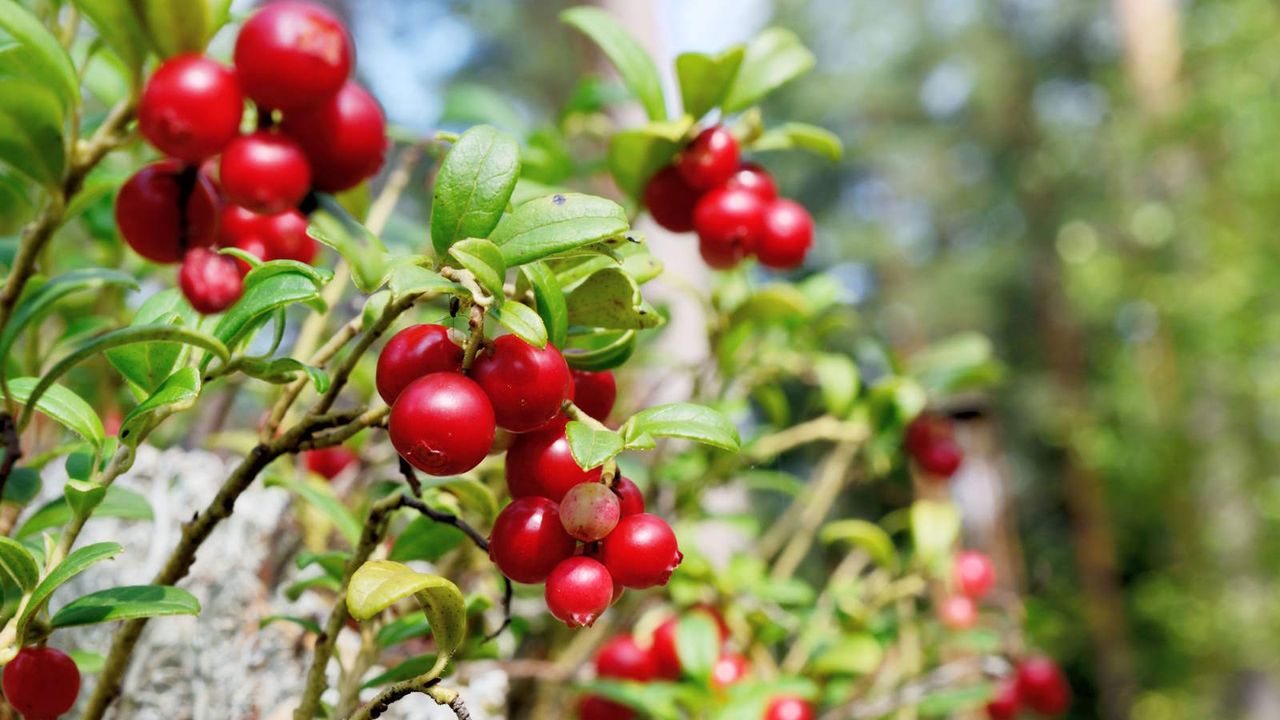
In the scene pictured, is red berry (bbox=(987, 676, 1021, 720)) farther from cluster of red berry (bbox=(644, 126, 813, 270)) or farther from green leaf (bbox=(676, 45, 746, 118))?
green leaf (bbox=(676, 45, 746, 118))

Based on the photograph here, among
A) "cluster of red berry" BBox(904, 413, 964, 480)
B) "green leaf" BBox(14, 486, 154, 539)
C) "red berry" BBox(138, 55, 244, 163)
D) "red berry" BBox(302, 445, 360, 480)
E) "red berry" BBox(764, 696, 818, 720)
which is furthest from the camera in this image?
"cluster of red berry" BBox(904, 413, 964, 480)

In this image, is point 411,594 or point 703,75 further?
point 703,75

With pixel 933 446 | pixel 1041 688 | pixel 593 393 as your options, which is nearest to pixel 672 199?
pixel 593 393

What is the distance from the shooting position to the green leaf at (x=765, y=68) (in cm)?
83

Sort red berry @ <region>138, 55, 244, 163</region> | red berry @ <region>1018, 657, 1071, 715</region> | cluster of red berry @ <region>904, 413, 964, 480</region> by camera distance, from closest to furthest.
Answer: red berry @ <region>138, 55, 244, 163</region>, cluster of red berry @ <region>904, 413, 964, 480</region>, red berry @ <region>1018, 657, 1071, 715</region>

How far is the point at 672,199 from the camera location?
821 millimetres

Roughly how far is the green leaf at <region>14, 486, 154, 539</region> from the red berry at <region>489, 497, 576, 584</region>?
325mm

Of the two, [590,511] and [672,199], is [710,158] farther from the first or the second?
[590,511]

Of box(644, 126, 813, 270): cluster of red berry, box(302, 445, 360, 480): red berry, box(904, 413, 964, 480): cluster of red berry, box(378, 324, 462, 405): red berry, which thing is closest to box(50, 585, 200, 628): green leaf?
box(378, 324, 462, 405): red berry

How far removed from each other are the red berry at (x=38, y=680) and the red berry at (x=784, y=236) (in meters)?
0.55

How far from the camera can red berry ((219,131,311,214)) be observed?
1.85 feet

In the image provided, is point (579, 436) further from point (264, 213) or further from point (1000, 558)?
point (1000, 558)

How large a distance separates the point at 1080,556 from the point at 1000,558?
2.63m

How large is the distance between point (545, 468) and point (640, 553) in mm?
65
